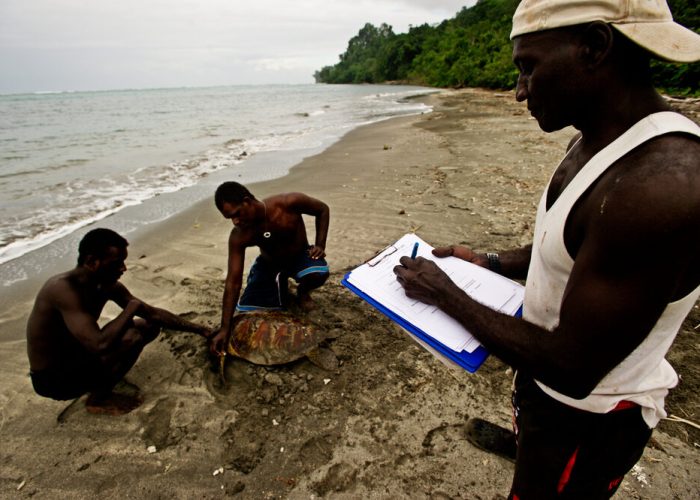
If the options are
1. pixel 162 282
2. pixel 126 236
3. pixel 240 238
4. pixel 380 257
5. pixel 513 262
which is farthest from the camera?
pixel 126 236

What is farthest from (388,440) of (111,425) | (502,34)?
(502,34)

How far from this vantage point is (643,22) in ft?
2.46

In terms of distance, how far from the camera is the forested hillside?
13.0 metres

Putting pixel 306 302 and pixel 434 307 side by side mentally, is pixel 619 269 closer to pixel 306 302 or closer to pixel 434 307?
pixel 434 307

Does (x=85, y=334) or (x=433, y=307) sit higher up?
(x=433, y=307)

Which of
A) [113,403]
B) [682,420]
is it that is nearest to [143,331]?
[113,403]

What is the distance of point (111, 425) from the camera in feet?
7.14

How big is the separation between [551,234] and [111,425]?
2469 millimetres

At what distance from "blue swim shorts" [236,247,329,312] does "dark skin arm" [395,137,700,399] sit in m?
2.34

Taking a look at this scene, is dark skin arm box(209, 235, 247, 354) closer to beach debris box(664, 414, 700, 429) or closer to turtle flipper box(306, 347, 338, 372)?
turtle flipper box(306, 347, 338, 372)

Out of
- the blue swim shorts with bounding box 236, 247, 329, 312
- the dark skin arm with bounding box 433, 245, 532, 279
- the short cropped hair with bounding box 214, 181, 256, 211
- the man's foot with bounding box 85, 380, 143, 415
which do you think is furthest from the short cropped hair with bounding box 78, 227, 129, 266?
the dark skin arm with bounding box 433, 245, 532, 279

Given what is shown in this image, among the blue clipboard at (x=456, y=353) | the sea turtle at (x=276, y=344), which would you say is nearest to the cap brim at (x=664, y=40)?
the blue clipboard at (x=456, y=353)

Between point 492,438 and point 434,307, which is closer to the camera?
point 434,307

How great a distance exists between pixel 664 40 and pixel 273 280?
2.82 meters
